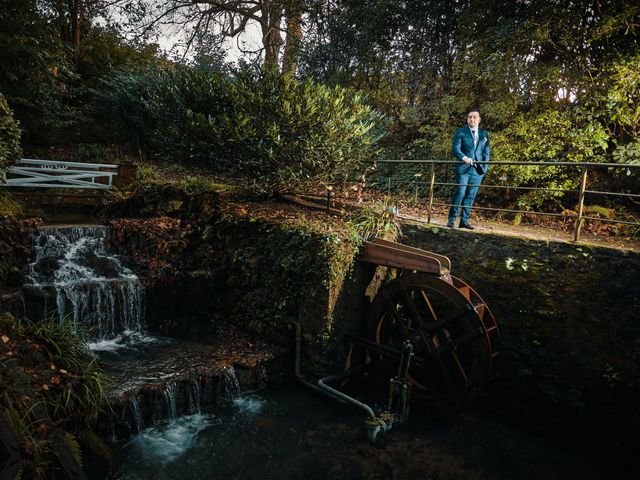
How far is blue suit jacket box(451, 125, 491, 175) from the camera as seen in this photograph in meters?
6.59

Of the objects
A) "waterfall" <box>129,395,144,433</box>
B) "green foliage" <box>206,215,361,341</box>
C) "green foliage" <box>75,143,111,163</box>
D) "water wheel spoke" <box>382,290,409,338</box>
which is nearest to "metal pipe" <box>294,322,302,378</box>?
"green foliage" <box>206,215,361,341</box>

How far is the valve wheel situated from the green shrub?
21.6 ft

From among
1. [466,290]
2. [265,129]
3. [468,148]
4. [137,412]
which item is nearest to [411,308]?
[466,290]

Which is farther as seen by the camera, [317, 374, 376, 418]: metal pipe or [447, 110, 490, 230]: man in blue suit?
[447, 110, 490, 230]: man in blue suit

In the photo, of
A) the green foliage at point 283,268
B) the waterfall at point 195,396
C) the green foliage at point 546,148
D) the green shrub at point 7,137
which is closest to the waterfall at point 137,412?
the waterfall at point 195,396

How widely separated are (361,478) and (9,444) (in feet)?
10.7

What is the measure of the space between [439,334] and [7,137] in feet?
26.3

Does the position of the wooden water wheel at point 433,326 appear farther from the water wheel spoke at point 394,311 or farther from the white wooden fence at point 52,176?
the white wooden fence at point 52,176

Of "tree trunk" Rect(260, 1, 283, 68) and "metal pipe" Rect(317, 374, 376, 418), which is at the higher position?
"tree trunk" Rect(260, 1, 283, 68)

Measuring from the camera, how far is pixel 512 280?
577cm

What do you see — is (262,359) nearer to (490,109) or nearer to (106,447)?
(106,447)

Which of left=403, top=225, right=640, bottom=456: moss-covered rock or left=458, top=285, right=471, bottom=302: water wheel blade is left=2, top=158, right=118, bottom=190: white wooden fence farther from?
left=403, top=225, right=640, bottom=456: moss-covered rock

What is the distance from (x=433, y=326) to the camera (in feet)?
18.3

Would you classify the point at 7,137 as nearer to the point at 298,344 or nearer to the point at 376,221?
the point at 298,344
